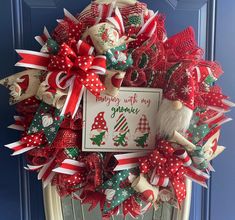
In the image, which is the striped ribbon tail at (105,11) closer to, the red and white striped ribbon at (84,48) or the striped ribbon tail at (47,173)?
the red and white striped ribbon at (84,48)

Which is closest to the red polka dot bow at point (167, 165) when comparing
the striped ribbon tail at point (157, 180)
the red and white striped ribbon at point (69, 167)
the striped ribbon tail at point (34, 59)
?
the striped ribbon tail at point (157, 180)

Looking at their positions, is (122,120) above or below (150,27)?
below

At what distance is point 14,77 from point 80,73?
0.13 meters

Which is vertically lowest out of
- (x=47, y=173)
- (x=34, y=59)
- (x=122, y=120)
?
(x=47, y=173)

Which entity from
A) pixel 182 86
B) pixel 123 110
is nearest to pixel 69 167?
pixel 123 110

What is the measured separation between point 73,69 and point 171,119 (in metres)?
0.18

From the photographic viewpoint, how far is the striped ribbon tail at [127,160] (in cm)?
62

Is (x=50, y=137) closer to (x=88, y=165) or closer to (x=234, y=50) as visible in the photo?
(x=88, y=165)

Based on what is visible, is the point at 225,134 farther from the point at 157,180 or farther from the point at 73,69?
the point at 73,69

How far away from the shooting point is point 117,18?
623mm

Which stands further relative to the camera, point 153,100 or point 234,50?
point 234,50

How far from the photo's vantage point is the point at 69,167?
63 centimetres

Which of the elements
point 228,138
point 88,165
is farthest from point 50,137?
point 228,138

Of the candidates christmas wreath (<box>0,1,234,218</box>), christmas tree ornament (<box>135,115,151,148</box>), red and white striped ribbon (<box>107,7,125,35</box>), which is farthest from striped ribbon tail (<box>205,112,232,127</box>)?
red and white striped ribbon (<box>107,7,125,35</box>)
